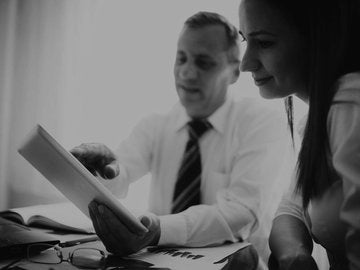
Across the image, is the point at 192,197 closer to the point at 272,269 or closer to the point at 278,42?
the point at 272,269

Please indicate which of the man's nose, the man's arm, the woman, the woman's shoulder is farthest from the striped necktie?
the woman's shoulder

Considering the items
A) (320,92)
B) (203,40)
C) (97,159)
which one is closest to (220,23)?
(203,40)

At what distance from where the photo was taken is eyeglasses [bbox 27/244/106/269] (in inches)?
30.3

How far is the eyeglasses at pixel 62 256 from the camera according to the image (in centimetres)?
77

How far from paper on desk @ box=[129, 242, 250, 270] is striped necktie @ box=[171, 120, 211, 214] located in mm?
400

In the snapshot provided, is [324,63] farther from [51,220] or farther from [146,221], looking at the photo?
[51,220]

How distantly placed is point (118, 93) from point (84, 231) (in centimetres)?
118

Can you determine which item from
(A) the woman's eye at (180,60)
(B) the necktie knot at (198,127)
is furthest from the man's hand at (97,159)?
(A) the woman's eye at (180,60)

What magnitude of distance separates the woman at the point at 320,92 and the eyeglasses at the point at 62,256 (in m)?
0.38

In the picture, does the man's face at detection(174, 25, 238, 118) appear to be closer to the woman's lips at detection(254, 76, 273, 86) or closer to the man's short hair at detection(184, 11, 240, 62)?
the man's short hair at detection(184, 11, 240, 62)

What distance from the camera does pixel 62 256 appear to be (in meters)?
0.80

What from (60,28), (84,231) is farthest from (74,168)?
(60,28)

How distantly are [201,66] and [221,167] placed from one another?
37cm

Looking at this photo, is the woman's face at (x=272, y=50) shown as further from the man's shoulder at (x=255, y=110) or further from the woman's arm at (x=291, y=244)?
the man's shoulder at (x=255, y=110)
